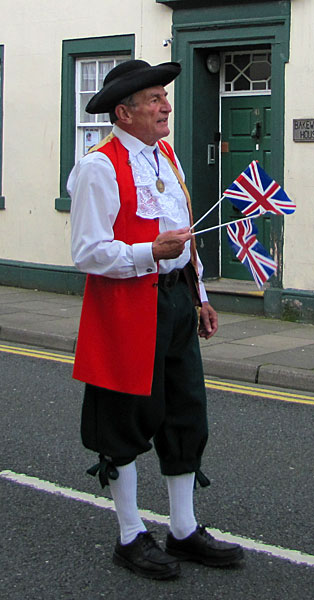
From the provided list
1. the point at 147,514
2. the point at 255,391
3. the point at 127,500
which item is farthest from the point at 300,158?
the point at 127,500

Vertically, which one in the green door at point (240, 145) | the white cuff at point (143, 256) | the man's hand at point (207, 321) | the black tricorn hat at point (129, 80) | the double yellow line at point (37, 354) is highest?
the green door at point (240, 145)

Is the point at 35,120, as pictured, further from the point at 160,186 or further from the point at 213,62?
the point at 160,186

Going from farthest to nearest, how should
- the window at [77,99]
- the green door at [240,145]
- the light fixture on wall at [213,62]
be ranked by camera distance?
the window at [77,99]
the light fixture on wall at [213,62]
the green door at [240,145]

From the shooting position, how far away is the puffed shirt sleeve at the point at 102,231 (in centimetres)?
382

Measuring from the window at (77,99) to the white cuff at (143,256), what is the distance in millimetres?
9519

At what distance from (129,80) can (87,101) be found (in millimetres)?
9587

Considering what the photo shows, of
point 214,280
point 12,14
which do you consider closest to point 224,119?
point 214,280

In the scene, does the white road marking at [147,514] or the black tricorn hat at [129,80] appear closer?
the black tricorn hat at [129,80]

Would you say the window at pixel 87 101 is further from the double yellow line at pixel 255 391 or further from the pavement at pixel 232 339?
the double yellow line at pixel 255 391

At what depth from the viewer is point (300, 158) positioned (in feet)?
37.0

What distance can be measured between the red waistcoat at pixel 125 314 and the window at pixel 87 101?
945 cm

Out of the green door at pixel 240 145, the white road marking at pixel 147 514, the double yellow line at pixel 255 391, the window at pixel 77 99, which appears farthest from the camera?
the window at pixel 77 99

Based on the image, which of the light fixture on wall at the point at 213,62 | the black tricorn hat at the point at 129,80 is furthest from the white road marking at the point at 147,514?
the light fixture on wall at the point at 213,62

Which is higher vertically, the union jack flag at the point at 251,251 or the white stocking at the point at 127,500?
the union jack flag at the point at 251,251
